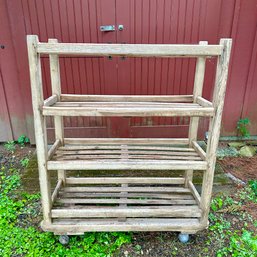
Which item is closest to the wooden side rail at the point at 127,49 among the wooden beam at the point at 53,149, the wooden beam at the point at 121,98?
the wooden beam at the point at 121,98

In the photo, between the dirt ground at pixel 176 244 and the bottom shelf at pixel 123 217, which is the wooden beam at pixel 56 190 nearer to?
the bottom shelf at pixel 123 217

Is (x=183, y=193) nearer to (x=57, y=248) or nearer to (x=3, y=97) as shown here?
(x=57, y=248)

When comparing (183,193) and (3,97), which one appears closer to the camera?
(183,193)

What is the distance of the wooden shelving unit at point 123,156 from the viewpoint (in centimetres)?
131

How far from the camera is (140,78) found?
9.62 feet

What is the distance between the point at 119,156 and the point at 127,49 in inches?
30.6

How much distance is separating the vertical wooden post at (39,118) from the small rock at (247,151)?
8.41 feet

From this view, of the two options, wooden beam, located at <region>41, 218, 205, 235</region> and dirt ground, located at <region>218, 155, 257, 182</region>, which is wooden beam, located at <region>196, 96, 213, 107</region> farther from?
dirt ground, located at <region>218, 155, 257, 182</region>

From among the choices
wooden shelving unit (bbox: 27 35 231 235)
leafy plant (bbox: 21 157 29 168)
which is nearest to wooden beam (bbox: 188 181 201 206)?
wooden shelving unit (bbox: 27 35 231 235)

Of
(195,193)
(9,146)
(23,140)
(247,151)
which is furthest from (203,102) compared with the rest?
(9,146)

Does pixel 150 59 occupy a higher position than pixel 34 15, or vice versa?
pixel 34 15

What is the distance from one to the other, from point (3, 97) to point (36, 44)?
2.07 m

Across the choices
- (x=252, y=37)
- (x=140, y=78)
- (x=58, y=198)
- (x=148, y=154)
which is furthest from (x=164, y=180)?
(x=252, y=37)

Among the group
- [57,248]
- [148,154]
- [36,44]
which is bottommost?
[57,248]
